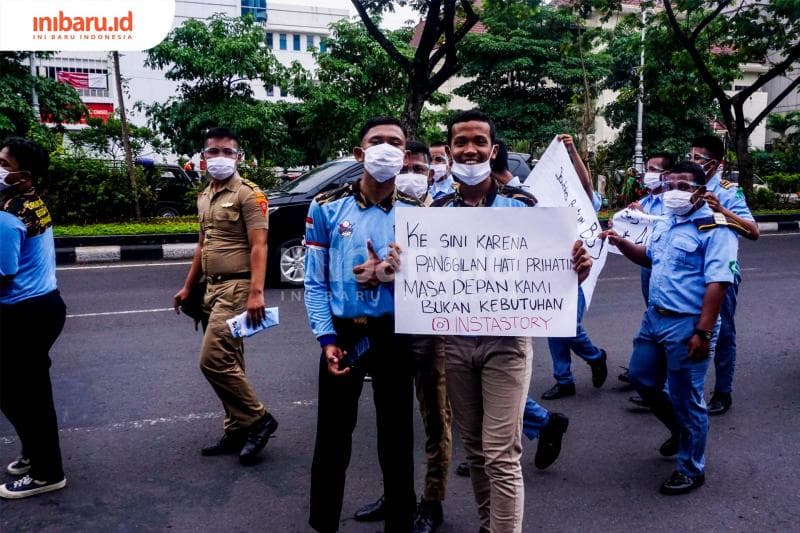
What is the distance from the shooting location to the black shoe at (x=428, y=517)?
3121 millimetres

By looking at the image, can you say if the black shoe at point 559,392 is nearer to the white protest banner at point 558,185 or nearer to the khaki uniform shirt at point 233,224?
the white protest banner at point 558,185

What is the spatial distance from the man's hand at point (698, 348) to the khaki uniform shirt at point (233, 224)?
226 cm

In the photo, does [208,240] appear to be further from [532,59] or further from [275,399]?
[532,59]

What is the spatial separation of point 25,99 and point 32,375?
19311 mm

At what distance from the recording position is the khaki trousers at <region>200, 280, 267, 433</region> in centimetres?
387

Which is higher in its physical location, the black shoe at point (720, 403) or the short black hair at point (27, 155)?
the short black hair at point (27, 155)

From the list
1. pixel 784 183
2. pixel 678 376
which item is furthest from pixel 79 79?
pixel 678 376

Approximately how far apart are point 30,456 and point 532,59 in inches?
1049

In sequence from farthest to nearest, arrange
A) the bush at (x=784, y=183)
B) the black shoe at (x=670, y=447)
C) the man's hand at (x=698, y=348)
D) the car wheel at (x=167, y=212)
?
1. the bush at (x=784, y=183)
2. the car wheel at (x=167, y=212)
3. the black shoe at (x=670, y=447)
4. the man's hand at (x=698, y=348)

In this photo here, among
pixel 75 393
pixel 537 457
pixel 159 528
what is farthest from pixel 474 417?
pixel 75 393

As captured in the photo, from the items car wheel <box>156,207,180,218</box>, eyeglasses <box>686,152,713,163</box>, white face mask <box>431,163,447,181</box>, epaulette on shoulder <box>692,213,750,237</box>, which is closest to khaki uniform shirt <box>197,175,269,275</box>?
white face mask <box>431,163,447,181</box>

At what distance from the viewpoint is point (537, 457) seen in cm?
379

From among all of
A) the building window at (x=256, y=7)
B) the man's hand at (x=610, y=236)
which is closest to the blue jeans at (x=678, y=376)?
the man's hand at (x=610, y=236)

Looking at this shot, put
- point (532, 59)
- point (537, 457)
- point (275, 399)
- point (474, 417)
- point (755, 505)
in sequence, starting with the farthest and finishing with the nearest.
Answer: point (532, 59) → point (275, 399) → point (537, 457) → point (755, 505) → point (474, 417)
